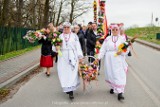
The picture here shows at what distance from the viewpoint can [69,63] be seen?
8.95m

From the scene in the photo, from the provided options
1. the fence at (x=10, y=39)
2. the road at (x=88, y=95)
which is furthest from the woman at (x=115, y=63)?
the fence at (x=10, y=39)

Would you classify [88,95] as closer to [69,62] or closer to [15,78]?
[69,62]

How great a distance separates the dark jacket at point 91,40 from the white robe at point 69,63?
442 cm

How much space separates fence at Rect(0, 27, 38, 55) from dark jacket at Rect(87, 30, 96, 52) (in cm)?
881

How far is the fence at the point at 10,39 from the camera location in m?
21.5

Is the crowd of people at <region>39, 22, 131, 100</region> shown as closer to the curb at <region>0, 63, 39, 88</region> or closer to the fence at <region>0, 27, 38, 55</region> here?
the curb at <region>0, 63, 39, 88</region>

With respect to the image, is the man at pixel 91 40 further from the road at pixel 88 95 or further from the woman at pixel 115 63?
the woman at pixel 115 63

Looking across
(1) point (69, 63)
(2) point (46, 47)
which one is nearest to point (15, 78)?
(2) point (46, 47)

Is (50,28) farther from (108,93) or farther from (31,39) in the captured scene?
(108,93)

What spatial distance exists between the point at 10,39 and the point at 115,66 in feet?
51.4

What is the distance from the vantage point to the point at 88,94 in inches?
362

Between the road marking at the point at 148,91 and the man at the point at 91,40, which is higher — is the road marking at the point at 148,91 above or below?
below

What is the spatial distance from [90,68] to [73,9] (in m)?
54.9

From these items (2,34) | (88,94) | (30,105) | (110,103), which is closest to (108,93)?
(88,94)
